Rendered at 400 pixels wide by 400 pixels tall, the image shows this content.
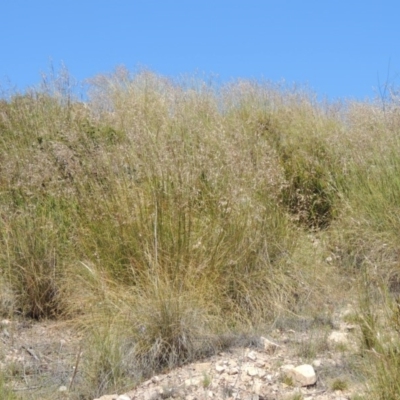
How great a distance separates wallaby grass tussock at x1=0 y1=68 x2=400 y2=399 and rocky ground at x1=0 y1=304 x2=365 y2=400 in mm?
152

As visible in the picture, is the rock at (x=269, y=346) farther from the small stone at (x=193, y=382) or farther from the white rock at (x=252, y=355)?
the small stone at (x=193, y=382)

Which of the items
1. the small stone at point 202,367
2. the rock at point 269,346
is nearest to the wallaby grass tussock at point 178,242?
the small stone at point 202,367

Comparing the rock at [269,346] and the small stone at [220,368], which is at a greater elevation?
the rock at [269,346]

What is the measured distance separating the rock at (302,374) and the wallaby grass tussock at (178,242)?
1.32 feet

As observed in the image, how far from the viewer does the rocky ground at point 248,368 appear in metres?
3.96

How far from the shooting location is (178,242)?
5223 millimetres

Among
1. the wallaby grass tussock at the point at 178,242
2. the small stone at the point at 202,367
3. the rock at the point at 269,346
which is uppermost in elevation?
the wallaby grass tussock at the point at 178,242

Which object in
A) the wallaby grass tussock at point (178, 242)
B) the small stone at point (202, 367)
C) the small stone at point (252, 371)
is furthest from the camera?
the wallaby grass tussock at point (178, 242)

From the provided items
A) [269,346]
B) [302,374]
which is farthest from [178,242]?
[302,374]

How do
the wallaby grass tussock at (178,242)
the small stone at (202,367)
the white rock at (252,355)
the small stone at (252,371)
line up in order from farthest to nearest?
the wallaby grass tussock at (178,242)
the white rock at (252,355)
the small stone at (202,367)
the small stone at (252,371)

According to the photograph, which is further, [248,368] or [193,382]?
[248,368]

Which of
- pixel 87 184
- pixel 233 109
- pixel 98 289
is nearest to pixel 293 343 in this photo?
pixel 98 289

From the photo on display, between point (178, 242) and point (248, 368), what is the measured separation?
51.4 inches

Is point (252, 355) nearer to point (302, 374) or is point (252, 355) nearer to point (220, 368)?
point (220, 368)
